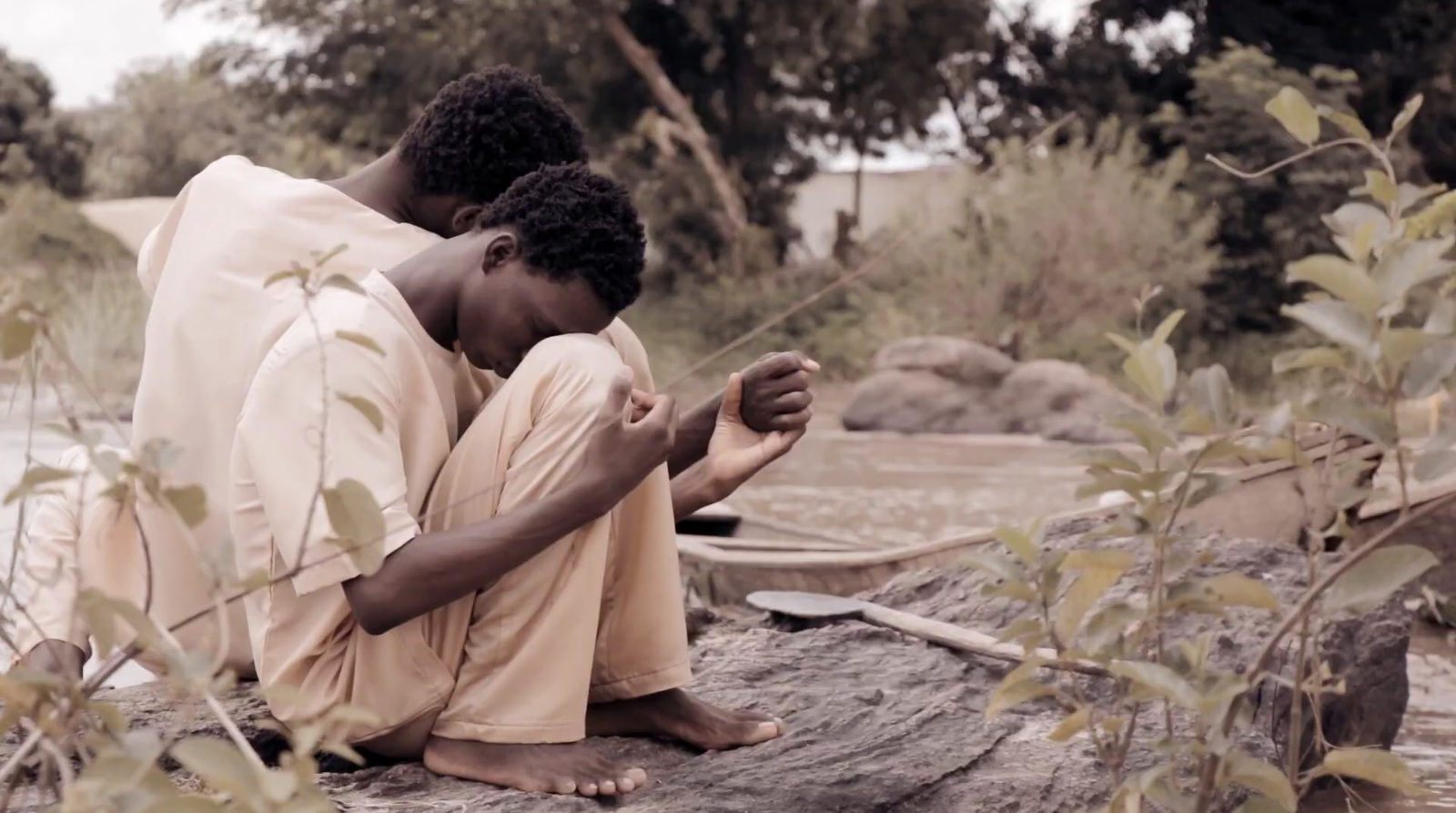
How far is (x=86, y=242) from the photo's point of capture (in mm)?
19969

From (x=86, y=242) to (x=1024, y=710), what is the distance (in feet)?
62.9

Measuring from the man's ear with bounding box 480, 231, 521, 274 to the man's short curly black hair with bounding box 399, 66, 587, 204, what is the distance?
0.52 meters

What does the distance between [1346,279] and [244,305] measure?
5.93 feet

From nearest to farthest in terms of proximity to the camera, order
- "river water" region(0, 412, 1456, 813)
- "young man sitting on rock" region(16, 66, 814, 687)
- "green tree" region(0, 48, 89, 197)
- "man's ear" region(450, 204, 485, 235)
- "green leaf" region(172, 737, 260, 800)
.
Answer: "green leaf" region(172, 737, 260, 800), "young man sitting on rock" region(16, 66, 814, 687), "man's ear" region(450, 204, 485, 235), "river water" region(0, 412, 1456, 813), "green tree" region(0, 48, 89, 197)

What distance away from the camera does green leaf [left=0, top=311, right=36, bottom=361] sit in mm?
1346

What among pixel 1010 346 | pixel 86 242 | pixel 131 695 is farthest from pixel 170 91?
pixel 131 695

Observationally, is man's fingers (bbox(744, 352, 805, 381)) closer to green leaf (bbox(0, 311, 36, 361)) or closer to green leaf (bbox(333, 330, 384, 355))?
green leaf (bbox(333, 330, 384, 355))

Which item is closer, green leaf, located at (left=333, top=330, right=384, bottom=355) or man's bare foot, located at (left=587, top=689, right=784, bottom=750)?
green leaf, located at (left=333, top=330, right=384, bottom=355)

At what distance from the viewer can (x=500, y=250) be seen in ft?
7.33

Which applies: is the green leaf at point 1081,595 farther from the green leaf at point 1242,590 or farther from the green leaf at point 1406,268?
the green leaf at point 1406,268

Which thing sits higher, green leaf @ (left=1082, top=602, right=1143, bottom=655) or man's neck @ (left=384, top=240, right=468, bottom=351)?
man's neck @ (left=384, top=240, right=468, bottom=351)

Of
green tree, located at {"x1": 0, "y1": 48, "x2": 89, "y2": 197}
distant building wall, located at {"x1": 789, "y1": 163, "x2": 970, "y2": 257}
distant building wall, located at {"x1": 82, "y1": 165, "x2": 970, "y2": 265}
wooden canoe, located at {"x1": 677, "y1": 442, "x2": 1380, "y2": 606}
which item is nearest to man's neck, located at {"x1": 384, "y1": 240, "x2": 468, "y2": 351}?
wooden canoe, located at {"x1": 677, "y1": 442, "x2": 1380, "y2": 606}

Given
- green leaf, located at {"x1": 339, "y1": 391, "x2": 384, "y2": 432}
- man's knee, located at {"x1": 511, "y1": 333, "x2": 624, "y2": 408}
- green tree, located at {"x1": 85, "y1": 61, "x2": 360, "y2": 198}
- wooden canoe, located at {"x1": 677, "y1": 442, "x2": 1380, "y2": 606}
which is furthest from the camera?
green tree, located at {"x1": 85, "y1": 61, "x2": 360, "y2": 198}

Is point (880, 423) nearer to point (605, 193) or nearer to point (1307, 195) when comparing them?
point (1307, 195)
